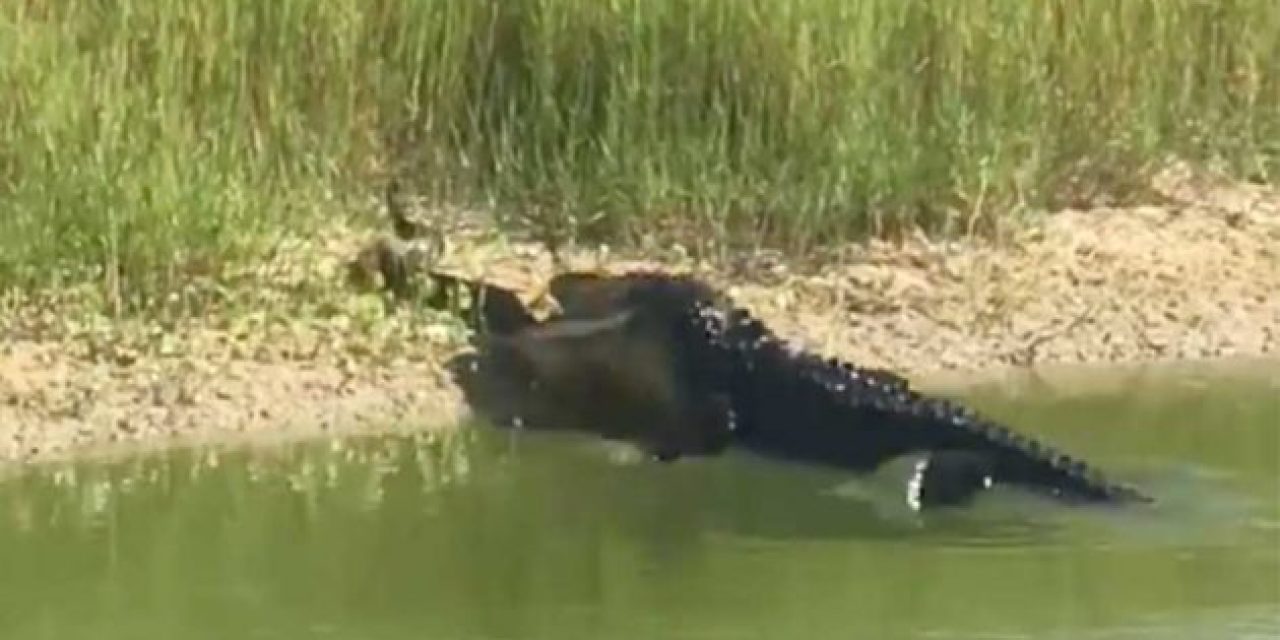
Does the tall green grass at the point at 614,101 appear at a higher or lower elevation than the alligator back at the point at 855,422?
higher

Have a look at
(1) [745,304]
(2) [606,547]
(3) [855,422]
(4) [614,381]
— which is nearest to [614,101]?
(1) [745,304]

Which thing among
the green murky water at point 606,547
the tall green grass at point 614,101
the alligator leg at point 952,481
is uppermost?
the tall green grass at point 614,101

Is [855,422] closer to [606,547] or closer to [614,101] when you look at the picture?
[606,547]

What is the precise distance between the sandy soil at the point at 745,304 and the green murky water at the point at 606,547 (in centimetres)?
25

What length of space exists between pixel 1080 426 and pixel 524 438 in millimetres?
1458

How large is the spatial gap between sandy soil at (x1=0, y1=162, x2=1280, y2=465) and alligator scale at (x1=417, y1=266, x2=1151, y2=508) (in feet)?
0.61

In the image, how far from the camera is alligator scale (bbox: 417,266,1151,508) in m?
7.84

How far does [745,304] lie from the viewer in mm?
9219

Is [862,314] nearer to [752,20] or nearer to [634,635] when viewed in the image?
[752,20]

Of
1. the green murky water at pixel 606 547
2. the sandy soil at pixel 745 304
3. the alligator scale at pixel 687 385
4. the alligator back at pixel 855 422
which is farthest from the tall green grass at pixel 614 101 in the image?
the green murky water at pixel 606 547

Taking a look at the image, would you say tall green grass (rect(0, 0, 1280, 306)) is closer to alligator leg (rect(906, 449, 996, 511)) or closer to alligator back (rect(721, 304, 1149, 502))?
alligator back (rect(721, 304, 1149, 502))

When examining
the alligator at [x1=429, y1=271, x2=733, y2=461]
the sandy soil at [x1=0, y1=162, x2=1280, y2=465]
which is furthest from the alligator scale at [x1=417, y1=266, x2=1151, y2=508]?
the sandy soil at [x1=0, y1=162, x2=1280, y2=465]

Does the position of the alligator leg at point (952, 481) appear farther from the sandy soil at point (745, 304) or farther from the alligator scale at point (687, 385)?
the sandy soil at point (745, 304)

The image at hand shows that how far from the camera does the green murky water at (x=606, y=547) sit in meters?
6.54
